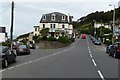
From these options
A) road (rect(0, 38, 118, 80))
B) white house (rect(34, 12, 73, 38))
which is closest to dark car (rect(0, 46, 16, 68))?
road (rect(0, 38, 118, 80))

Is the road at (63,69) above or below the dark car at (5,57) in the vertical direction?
below

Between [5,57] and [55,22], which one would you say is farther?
[55,22]

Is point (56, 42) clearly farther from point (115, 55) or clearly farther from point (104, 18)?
point (104, 18)

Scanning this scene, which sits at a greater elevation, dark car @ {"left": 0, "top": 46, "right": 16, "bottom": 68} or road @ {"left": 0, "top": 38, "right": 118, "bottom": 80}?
dark car @ {"left": 0, "top": 46, "right": 16, "bottom": 68}

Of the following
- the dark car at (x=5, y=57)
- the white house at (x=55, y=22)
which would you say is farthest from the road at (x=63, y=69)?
the white house at (x=55, y=22)

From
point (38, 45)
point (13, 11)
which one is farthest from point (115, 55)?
point (38, 45)

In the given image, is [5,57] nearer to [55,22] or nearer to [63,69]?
[63,69]

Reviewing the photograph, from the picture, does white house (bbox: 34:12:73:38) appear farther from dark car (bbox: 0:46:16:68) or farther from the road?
dark car (bbox: 0:46:16:68)

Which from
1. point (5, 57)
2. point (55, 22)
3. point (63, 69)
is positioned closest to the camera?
point (63, 69)

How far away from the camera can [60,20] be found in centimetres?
10819

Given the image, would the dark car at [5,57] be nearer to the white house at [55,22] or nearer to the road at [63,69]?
the road at [63,69]

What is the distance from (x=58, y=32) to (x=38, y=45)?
38.7 metres

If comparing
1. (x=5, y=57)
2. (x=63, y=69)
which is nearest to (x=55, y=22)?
(x=5, y=57)

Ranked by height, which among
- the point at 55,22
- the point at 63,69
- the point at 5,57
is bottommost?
the point at 63,69
